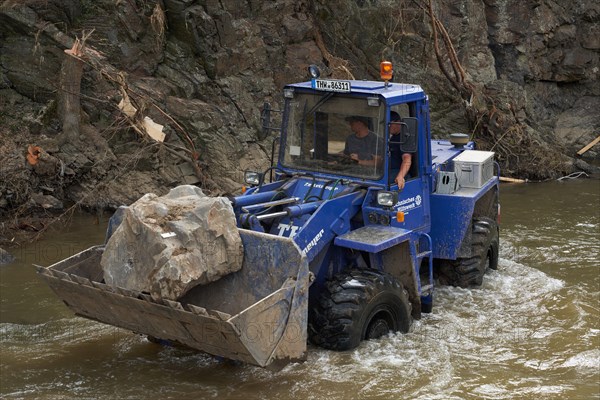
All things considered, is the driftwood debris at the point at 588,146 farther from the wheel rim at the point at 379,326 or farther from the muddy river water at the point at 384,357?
the wheel rim at the point at 379,326

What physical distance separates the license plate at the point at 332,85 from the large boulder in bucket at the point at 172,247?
6.49 feet

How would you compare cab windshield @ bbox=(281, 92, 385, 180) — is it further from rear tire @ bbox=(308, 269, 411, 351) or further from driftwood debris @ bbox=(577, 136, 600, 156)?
driftwood debris @ bbox=(577, 136, 600, 156)

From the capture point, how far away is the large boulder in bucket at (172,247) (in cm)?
702

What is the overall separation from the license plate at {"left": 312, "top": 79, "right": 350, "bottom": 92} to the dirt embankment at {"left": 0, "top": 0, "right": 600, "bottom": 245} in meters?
5.33

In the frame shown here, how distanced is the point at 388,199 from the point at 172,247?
2.33m

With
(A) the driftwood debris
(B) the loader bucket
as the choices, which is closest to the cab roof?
(B) the loader bucket

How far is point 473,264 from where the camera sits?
10180mm

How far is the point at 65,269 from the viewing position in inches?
304

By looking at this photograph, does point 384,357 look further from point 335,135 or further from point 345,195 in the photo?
point 335,135

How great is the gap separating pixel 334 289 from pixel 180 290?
153 cm

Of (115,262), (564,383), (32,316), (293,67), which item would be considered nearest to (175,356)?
(115,262)

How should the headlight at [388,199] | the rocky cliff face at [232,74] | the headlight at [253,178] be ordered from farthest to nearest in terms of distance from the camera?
1. the rocky cliff face at [232,74]
2. the headlight at [253,178]
3. the headlight at [388,199]

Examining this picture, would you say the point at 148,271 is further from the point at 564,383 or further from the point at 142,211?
the point at 564,383

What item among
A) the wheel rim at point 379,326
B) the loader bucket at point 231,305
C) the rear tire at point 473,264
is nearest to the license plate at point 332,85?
the loader bucket at point 231,305
